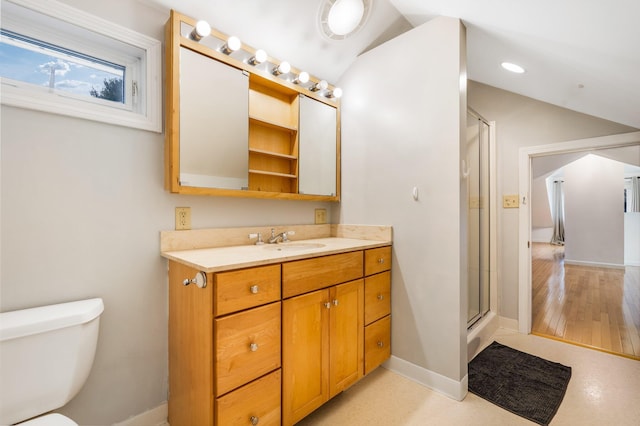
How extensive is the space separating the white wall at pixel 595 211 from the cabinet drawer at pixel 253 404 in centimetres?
691

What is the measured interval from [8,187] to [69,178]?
0.19m

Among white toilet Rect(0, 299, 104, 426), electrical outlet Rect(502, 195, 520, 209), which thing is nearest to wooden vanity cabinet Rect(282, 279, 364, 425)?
white toilet Rect(0, 299, 104, 426)

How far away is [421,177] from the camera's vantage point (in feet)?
5.95

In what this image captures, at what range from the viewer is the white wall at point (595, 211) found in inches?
205

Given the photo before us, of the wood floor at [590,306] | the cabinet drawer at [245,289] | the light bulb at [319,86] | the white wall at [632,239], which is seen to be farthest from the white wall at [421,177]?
the white wall at [632,239]

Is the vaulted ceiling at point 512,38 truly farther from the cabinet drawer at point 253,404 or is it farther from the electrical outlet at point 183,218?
the cabinet drawer at point 253,404

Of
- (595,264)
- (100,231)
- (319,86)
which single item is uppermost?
(319,86)

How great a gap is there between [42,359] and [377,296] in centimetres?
164

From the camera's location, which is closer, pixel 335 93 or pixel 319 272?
pixel 319 272

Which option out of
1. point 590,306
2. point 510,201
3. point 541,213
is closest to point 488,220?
point 510,201

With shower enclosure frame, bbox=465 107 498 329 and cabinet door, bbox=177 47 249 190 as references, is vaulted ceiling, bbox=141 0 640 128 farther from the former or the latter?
shower enclosure frame, bbox=465 107 498 329

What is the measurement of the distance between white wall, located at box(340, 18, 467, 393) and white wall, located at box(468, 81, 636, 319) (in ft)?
4.58

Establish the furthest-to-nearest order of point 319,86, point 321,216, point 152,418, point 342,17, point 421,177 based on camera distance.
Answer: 1. point 321,216
2. point 319,86
3. point 342,17
4. point 421,177
5. point 152,418

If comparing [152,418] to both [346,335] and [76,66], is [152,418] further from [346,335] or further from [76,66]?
[76,66]
